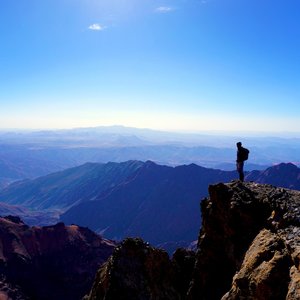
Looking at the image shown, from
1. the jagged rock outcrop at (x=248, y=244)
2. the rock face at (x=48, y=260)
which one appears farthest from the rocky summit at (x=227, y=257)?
the rock face at (x=48, y=260)

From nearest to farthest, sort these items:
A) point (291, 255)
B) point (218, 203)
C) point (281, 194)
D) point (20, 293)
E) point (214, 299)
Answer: point (291, 255)
point (281, 194)
point (214, 299)
point (218, 203)
point (20, 293)

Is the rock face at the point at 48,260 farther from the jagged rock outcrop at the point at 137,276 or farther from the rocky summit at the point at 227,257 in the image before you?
the rocky summit at the point at 227,257

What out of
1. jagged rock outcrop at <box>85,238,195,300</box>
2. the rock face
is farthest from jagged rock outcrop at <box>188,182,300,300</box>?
the rock face

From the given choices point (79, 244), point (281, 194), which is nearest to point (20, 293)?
point (79, 244)

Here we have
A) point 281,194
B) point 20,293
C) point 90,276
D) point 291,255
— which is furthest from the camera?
point 90,276

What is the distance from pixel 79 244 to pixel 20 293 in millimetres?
27400

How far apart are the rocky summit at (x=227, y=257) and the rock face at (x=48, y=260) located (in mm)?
66606

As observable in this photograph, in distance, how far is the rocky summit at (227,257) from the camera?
16031mm

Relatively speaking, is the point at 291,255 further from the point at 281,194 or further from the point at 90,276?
the point at 90,276

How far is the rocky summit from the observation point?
631 inches

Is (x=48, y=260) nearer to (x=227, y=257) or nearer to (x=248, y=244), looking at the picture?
(x=227, y=257)

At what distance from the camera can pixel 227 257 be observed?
2416 centimetres

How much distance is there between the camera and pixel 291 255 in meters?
14.9

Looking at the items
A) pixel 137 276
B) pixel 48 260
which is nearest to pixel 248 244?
pixel 137 276
